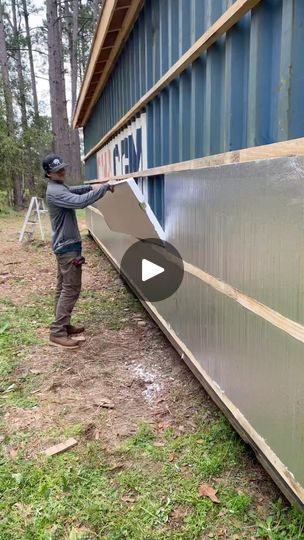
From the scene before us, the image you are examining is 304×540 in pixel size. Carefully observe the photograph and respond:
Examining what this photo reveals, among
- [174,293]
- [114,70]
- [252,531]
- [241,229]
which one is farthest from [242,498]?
[114,70]

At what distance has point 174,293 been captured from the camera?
3719 millimetres

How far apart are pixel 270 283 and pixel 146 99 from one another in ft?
9.93

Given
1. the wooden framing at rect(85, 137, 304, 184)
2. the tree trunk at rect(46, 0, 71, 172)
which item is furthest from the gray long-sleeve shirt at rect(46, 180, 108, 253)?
the tree trunk at rect(46, 0, 71, 172)

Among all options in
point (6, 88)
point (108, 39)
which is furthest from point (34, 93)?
point (108, 39)

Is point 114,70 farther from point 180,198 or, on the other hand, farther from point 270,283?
→ point 270,283

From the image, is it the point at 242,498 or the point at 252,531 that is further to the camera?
the point at 242,498

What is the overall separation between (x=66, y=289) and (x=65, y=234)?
594 mm

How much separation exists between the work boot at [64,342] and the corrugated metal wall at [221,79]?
2107 mm

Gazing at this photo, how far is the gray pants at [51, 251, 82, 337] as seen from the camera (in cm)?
437

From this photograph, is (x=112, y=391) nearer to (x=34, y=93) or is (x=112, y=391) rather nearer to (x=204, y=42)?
(x=204, y=42)

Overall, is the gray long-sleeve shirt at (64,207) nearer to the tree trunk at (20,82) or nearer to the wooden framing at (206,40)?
the wooden framing at (206,40)

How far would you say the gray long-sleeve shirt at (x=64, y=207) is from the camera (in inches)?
156

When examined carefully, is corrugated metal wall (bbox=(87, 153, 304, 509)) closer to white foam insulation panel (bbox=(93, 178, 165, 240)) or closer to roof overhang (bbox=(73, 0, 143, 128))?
white foam insulation panel (bbox=(93, 178, 165, 240))

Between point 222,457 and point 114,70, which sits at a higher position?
point 114,70
